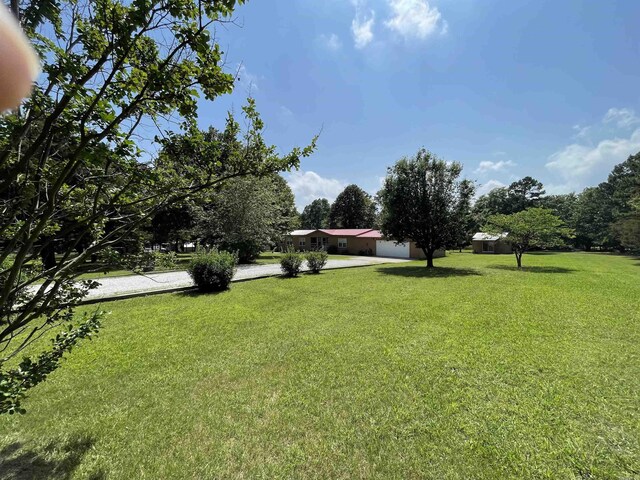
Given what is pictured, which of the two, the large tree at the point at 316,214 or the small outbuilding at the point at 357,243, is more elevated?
the large tree at the point at 316,214

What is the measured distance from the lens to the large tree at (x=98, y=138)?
1.59 m

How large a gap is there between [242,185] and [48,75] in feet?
71.5

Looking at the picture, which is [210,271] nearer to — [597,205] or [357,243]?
[357,243]

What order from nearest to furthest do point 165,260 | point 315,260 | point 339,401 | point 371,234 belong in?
point 165,260 < point 339,401 < point 315,260 < point 371,234

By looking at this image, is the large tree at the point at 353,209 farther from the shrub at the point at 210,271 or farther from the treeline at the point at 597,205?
the shrub at the point at 210,271

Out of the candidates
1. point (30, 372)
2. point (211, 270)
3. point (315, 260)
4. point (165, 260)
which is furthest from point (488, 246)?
point (30, 372)

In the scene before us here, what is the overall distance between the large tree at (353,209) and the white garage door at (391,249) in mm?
24040

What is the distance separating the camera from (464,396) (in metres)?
3.86

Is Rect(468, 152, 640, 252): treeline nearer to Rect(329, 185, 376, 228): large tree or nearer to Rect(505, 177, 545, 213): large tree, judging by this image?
Rect(505, 177, 545, 213): large tree

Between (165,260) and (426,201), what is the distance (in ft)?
61.4

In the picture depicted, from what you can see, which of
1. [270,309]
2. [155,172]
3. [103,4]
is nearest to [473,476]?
[155,172]

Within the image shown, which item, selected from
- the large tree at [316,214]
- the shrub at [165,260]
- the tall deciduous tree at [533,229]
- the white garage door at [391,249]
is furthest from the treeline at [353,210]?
the shrub at [165,260]

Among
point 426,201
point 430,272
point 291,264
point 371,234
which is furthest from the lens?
point 371,234

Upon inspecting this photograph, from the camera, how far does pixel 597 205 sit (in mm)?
44781
